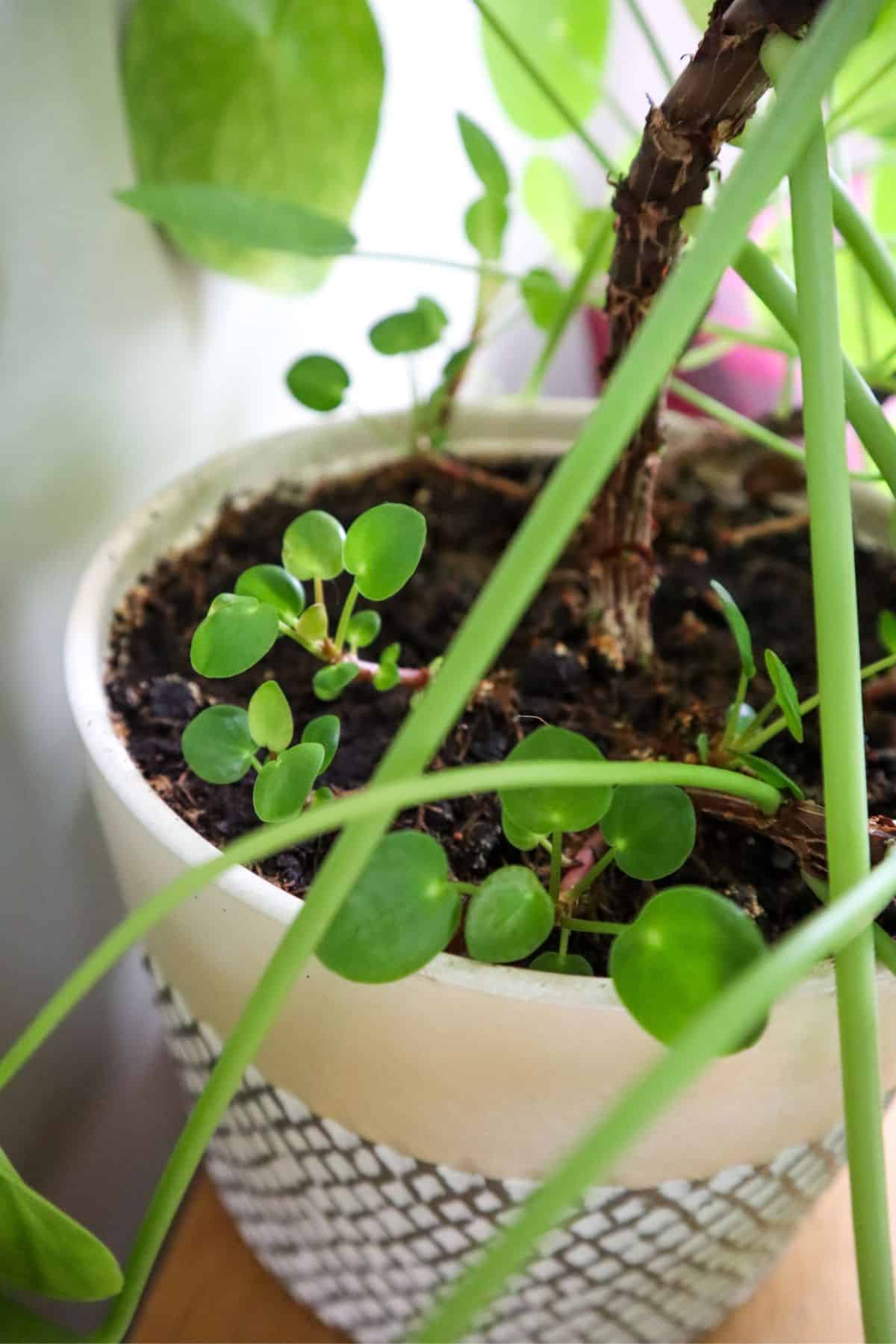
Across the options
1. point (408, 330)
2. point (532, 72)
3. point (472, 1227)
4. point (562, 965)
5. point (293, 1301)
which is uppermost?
point (532, 72)

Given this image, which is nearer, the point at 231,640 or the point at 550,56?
the point at 231,640

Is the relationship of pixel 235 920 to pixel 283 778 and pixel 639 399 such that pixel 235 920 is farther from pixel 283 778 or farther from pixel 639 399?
pixel 639 399

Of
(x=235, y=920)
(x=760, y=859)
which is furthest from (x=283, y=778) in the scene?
(x=760, y=859)

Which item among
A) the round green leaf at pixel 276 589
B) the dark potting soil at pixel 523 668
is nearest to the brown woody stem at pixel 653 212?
the dark potting soil at pixel 523 668

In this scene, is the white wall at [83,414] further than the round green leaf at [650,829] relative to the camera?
Yes

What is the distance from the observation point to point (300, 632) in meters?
0.32

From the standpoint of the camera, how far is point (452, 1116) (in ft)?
0.97

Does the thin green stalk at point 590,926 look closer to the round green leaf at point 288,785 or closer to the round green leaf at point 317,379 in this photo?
the round green leaf at point 288,785

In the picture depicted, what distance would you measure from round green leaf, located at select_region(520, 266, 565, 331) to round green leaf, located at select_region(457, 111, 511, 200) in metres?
0.04

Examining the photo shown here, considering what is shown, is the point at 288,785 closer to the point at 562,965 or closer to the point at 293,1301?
the point at 562,965

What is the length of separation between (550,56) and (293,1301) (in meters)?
0.62

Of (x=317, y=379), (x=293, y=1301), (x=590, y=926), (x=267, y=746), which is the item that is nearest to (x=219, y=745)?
(x=267, y=746)

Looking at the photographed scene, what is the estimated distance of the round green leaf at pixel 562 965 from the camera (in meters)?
0.28

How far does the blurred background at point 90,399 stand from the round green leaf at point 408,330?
0.12 meters
